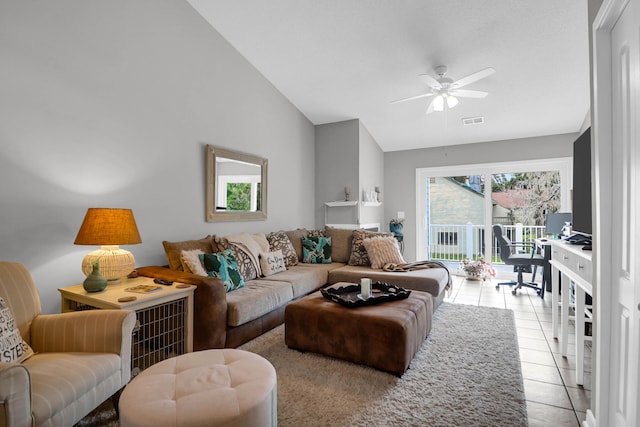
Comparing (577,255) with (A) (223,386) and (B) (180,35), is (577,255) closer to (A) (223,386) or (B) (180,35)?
(A) (223,386)

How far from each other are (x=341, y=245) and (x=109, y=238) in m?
2.91

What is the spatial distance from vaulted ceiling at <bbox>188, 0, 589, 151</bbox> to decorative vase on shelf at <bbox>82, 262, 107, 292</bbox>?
9.03 ft

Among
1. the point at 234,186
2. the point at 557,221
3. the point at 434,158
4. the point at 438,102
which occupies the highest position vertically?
the point at 438,102

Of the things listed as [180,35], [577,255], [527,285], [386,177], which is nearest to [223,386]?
[577,255]

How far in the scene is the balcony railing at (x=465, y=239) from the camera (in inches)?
212

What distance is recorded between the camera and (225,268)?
2840mm

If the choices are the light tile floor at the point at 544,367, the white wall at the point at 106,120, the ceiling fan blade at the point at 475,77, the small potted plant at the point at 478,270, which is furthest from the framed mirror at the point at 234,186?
the small potted plant at the point at 478,270

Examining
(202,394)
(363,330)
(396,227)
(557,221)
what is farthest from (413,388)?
(396,227)

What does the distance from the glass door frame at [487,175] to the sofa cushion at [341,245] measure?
2.04 metres

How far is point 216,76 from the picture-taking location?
352cm

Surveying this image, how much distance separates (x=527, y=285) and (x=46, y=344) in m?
5.29

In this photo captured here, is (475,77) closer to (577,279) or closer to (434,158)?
(577,279)

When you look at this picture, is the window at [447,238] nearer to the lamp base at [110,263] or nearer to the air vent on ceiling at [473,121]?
the air vent on ceiling at [473,121]

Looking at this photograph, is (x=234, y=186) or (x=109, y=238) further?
(x=234, y=186)
